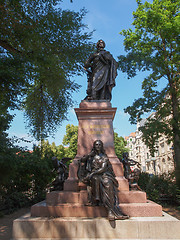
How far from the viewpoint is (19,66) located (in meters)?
10.6

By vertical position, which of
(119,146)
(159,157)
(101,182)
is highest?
(119,146)

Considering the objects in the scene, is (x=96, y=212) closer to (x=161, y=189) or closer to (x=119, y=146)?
(x=161, y=189)

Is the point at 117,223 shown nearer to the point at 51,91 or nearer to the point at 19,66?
the point at 19,66

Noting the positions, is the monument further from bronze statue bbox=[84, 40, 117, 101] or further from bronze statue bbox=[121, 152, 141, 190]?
bronze statue bbox=[84, 40, 117, 101]

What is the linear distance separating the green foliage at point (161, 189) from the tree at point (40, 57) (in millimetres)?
8296

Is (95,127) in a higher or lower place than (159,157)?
lower

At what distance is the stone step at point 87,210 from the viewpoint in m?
5.10

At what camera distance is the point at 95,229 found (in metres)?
4.64

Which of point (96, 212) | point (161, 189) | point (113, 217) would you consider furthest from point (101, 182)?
point (161, 189)

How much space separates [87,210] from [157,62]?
1516cm

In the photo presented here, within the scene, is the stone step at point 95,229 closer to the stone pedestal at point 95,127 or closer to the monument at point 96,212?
the monument at point 96,212

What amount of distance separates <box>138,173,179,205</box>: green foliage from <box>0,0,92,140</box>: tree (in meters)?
8.30

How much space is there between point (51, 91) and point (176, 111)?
989 cm

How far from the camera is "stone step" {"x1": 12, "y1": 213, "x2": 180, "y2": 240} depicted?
15.2 ft
